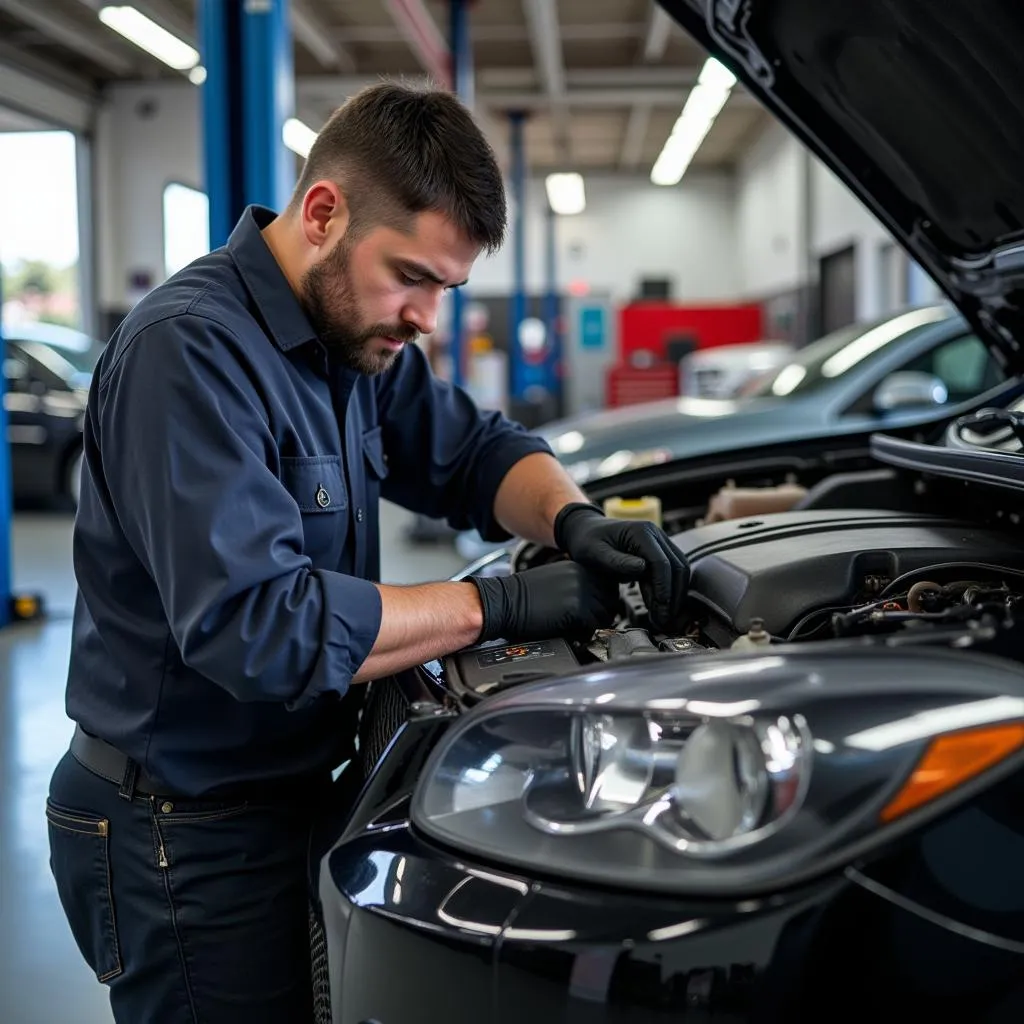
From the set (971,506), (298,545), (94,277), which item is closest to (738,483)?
(971,506)

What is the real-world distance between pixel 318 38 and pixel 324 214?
1001 centimetres

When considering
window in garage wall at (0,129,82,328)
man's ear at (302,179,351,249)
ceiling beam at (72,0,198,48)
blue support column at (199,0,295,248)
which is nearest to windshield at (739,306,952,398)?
blue support column at (199,0,295,248)

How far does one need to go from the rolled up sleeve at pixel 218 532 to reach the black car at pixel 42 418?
661 centimetres

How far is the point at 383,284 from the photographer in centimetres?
127

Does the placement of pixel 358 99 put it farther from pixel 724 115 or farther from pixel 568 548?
pixel 724 115

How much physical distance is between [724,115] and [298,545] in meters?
13.7

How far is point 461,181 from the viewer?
1.25 meters

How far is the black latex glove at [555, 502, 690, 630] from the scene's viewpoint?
1335mm

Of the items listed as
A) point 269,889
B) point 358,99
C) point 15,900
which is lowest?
point 15,900

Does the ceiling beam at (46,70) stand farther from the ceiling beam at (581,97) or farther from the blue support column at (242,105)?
the blue support column at (242,105)

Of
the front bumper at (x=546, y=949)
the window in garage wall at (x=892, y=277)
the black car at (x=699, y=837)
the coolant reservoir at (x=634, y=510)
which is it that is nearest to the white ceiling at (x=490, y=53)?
the window in garage wall at (x=892, y=277)

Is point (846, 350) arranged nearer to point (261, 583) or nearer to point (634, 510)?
point (634, 510)

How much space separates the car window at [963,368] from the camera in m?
4.33

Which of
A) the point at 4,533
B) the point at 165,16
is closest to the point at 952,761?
the point at 4,533
